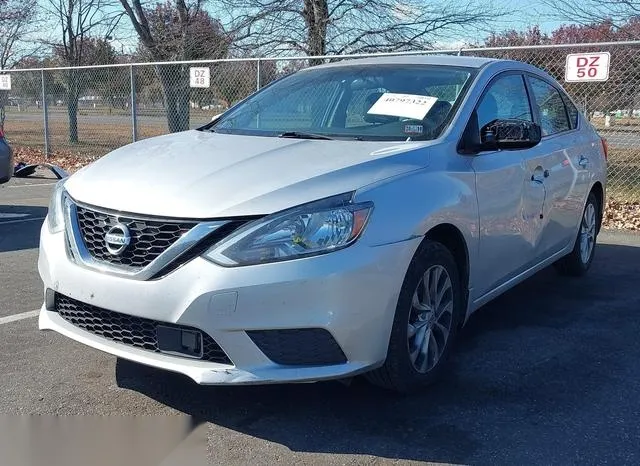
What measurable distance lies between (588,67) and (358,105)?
5.45 m

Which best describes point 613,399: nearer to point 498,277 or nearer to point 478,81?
point 498,277

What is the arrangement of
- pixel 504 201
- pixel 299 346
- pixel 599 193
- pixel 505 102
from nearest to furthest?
pixel 299 346 < pixel 504 201 < pixel 505 102 < pixel 599 193

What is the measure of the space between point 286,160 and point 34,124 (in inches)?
873

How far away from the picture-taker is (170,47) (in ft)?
56.7

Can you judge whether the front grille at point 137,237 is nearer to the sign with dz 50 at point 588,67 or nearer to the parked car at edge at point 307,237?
the parked car at edge at point 307,237

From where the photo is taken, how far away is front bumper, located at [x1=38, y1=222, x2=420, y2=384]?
275 centimetres

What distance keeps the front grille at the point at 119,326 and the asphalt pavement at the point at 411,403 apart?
38cm

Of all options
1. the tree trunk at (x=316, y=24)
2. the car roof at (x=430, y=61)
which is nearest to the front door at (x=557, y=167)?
the car roof at (x=430, y=61)

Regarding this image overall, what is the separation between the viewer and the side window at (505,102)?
411cm

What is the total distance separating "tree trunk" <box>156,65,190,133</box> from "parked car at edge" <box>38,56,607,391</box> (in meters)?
10.7

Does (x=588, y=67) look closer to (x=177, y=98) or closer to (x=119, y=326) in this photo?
(x=119, y=326)

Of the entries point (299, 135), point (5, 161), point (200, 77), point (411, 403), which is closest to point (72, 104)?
point (200, 77)

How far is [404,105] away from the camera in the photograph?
13.1ft

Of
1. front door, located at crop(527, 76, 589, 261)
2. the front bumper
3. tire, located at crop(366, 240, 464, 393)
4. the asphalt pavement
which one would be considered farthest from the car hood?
front door, located at crop(527, 76, 589, 261)
